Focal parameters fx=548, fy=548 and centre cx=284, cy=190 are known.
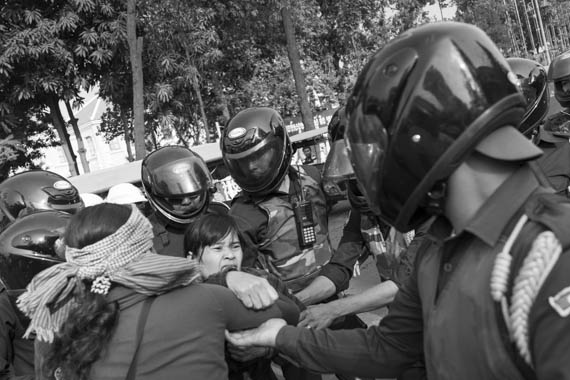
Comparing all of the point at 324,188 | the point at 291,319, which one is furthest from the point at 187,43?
the point at 291,319

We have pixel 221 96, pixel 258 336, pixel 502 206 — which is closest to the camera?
pixel 502 206

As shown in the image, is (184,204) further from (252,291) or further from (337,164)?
(252,291)

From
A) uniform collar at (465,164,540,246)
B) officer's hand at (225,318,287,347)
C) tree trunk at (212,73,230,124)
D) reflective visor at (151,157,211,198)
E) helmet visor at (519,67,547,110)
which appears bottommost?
tree trunk at (212,73,230,124)

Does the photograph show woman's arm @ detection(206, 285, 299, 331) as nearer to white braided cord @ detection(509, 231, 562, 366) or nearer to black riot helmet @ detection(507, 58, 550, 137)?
white braided cord @ detection(509, 231, 562, 366)

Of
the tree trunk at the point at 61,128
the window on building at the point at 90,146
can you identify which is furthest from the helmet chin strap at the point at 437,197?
the window on building at the point at 90,146

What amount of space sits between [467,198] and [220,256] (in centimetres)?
182

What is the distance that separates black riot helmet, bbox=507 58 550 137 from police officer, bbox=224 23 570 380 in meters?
2.50

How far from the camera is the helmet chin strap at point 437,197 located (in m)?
1.26

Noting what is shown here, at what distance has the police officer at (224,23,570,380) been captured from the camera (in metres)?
1.04

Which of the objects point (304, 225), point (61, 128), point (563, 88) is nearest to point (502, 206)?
point (304, 225)

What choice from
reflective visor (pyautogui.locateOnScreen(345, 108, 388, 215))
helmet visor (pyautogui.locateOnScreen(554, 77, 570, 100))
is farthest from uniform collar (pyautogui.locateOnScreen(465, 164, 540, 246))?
helmet visor (pyautogui.locateOnScreen(554, 77, 570, 100))

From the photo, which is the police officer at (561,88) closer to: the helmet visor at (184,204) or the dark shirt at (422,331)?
the helmet visor at (184,204)

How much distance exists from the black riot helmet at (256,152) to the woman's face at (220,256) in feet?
1.94

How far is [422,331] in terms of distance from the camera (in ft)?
5.08
